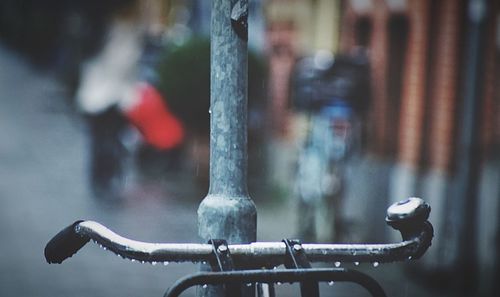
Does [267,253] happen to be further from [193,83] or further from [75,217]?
[193,83]

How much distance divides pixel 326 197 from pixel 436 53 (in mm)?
1788

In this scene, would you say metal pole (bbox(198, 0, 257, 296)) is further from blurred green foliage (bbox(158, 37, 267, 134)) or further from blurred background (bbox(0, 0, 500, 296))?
blurred green foliage (bbox(158, 37, 267, 134))

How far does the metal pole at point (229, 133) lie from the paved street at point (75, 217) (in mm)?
5326

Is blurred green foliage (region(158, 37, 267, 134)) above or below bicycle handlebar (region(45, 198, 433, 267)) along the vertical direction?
above

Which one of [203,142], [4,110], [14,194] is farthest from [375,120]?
[4,110]

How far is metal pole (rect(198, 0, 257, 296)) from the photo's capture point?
8.47 ft

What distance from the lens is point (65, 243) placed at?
2375 millimetres

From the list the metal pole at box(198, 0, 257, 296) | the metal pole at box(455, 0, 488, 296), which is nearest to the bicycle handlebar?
the metal pole at box(198, 0, 257, 296)

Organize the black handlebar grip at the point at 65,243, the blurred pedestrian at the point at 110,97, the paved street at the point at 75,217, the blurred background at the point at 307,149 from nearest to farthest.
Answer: the black handlebar grip at the point at 65,243 → the paved street at the point at 75,217 → the blurred background at the point at 307,149 → the blurred pedestrian at the point at 110,97

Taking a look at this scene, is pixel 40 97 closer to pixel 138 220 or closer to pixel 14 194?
pixel 14 194

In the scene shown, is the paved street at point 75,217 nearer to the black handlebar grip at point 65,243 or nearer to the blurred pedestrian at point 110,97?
the blurred pedestrian at point 110,97

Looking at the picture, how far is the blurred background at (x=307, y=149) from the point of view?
8.44m

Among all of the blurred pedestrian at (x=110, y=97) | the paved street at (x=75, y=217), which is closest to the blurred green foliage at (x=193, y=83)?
the blurred pedestrian at (x=110, y=97)

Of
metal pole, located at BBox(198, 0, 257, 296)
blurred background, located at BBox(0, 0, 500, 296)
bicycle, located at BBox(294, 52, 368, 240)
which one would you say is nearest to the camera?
metal pole, located at BBox(198, 0, 257, 296)
